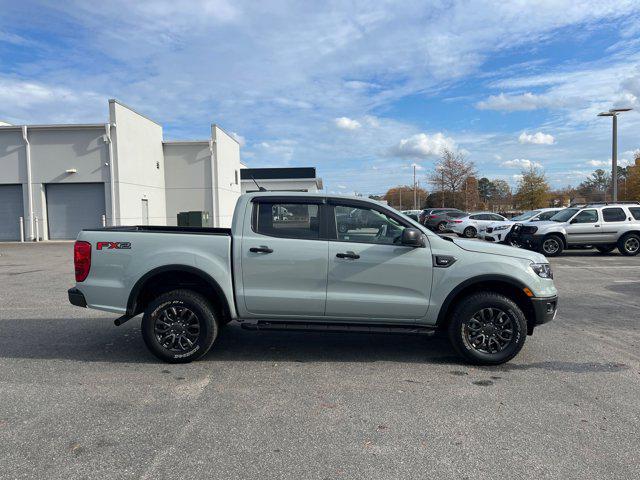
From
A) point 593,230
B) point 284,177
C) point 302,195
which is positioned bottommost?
point 593,230

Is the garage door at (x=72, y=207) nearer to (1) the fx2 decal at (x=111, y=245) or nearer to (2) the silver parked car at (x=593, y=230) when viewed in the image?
(2) the silver parked car at (x=593, y=230)

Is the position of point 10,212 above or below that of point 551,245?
above

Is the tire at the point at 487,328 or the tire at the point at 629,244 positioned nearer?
the tire at the point at 487,328

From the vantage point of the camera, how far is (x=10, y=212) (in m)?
24.0

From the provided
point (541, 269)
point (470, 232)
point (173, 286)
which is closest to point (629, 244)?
point (470, 232)

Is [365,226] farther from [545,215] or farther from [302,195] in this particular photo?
[545,215]

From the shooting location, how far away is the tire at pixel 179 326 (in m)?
5.00

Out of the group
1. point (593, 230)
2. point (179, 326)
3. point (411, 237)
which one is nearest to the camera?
point (411, 237)

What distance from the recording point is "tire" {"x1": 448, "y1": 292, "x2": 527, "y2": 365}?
491 centimetres

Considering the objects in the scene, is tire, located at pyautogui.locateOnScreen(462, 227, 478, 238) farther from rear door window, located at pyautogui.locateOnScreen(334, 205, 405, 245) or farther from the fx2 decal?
Answer: the fx2 decal

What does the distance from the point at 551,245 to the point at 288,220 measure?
13564mm

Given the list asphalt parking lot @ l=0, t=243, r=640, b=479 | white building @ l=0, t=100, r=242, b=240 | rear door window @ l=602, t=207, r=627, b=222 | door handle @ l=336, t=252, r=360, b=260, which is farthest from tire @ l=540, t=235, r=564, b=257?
white building @ l=0, t=100, r=242, b=240

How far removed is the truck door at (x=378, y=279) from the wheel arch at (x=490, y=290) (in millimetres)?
241

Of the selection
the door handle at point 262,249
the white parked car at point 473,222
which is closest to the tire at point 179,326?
the door handle at point 262,249
